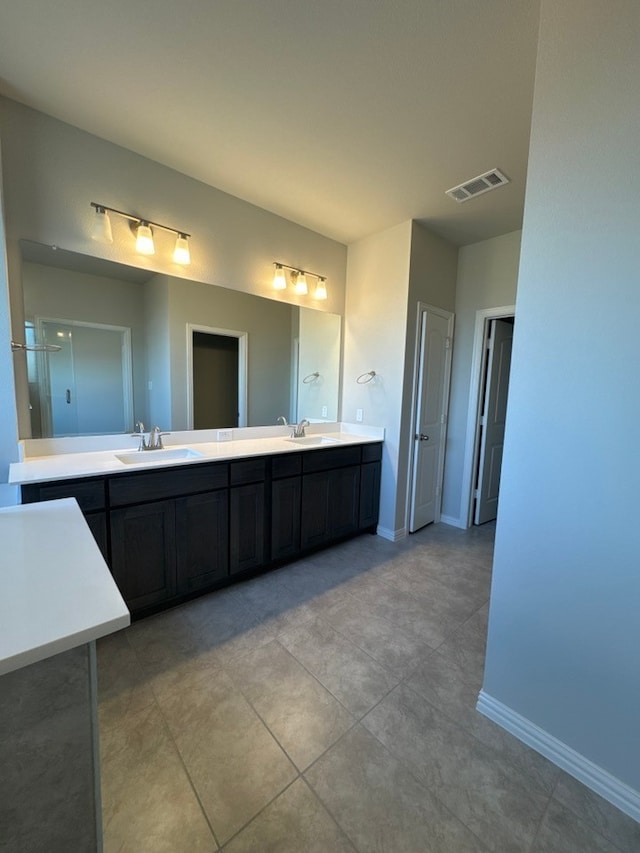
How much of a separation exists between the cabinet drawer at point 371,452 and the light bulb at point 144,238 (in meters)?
2.10

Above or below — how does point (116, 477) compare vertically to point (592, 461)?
below

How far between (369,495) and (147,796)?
7.59 feet

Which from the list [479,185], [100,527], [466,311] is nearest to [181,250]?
[100,527]

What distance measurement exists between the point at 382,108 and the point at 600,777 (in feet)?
9.58

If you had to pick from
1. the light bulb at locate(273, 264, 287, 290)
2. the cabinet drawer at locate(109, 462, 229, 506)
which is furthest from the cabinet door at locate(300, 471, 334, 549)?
the light bulb at locate(273, 264, 287, 290)

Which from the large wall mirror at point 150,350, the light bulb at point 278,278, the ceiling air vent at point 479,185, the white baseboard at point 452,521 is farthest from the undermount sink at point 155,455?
the white baseboard at point 452,521

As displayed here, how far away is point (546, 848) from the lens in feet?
3.53

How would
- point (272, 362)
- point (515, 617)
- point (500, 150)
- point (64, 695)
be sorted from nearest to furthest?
point (64, 695) < point (515, 617) < point (500, 150) < point (272, 362)

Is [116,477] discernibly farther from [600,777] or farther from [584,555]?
[600,777]

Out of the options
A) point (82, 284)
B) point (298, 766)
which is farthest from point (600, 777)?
point (82, 284)

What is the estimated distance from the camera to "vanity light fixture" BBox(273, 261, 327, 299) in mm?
2941

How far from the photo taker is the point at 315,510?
109 inches

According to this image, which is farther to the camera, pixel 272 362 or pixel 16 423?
pixel 272 362

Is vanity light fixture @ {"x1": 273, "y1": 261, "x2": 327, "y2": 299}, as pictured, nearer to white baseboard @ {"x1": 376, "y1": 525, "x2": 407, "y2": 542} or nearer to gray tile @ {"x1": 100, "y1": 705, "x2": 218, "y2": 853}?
white baseboard @ {"x1": 376, "y1": 525, "x2": 407, "y2": 542}
